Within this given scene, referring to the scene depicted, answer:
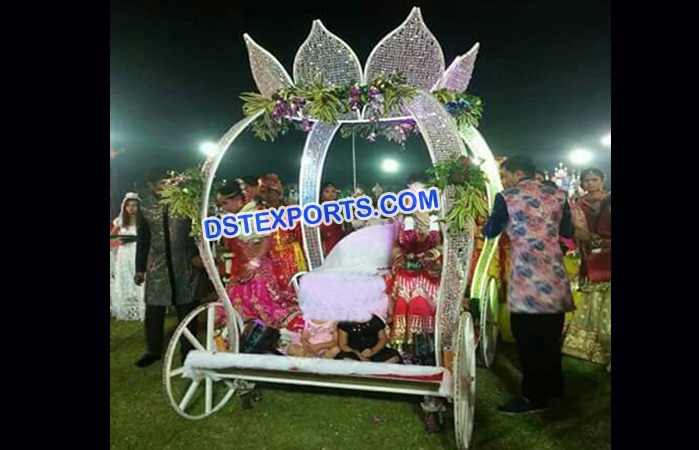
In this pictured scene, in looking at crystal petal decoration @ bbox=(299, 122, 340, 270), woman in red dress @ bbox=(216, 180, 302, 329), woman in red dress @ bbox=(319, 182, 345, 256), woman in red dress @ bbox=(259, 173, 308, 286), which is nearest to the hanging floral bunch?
woman in red dress @ bbox=(216, 180, 302, 329)

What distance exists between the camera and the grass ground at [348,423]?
9.80ft

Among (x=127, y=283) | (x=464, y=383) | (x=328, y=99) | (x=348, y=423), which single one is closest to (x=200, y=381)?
(x=348, y=423)

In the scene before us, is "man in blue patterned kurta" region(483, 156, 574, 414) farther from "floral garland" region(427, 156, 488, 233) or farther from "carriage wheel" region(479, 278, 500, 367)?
"carriage wheel" region(479, 278, 500, 367)

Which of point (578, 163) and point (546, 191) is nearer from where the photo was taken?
point (546, 191)

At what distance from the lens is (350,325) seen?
3.27 m

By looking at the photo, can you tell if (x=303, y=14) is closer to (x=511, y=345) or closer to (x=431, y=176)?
(x=431, y=176)

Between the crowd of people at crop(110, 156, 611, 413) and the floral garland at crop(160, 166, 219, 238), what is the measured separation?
0.63m

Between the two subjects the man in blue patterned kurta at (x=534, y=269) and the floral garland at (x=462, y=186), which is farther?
the man in blue patterned kurta at (x=534, y=269)

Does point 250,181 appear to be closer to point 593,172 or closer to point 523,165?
point 523,165

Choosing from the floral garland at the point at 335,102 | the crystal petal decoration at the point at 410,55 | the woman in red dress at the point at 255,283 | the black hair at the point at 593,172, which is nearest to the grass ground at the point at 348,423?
the woman in red dress at the point at 255,283

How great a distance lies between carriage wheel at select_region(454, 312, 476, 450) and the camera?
249cm

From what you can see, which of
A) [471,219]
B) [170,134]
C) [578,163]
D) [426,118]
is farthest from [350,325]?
[170,134]

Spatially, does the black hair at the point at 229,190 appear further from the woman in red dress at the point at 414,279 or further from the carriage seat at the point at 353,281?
the woman in red dress at the point at 414,279
